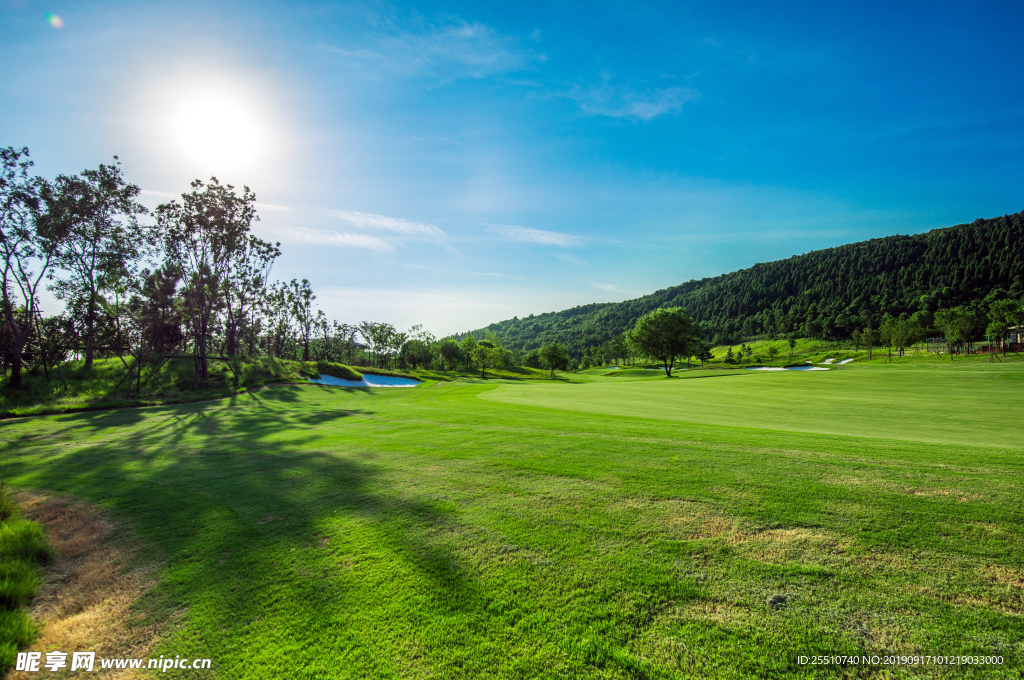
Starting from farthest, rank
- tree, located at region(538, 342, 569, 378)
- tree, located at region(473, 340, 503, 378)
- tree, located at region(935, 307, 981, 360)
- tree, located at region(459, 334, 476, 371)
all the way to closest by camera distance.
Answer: tree, located at region(459, 334, 476, 371)
tree, located at region(473, 340, 503, 378)
tree, located at region(538, 342, 569, 378)
tree, located at region(935, 307, 981, 360)

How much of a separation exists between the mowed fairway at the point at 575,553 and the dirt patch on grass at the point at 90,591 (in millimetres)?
204

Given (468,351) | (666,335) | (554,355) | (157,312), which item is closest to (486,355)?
(468,351)

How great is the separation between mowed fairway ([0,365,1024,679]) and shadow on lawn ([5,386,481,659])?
0.11 feet

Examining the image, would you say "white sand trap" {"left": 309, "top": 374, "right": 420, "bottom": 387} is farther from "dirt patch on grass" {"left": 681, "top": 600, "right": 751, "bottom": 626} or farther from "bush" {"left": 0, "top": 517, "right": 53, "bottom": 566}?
"dirt patch on grass" {"left": 681, "top": 600, "right": 751, "bottom": 626}

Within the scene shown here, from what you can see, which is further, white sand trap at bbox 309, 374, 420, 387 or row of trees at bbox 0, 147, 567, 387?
white sand trap at bbox 309, 374, 420, 387

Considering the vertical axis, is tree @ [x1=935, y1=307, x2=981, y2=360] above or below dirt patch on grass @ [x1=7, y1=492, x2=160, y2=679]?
above

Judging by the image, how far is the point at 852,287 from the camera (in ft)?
463

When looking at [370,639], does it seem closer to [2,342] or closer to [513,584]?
[513,584]

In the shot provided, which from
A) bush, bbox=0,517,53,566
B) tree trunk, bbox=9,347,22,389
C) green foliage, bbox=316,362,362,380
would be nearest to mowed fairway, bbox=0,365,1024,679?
bush, bbox=0,517,53,566

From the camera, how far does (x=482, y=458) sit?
716 centimetres

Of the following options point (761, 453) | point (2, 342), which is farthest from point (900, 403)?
point (2, 342)

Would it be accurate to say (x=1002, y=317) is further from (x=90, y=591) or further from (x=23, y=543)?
(x=23, y=543)

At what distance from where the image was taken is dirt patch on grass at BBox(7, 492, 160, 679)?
276cm

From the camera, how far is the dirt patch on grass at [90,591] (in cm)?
276
